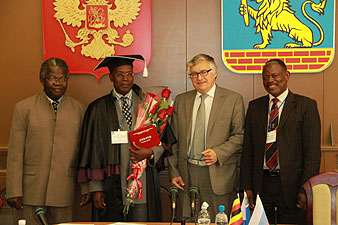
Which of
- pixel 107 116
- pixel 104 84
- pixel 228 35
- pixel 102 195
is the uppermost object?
pixel 228 35

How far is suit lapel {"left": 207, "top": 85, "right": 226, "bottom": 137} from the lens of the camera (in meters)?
3.54

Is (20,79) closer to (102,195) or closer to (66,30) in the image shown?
(66,30)

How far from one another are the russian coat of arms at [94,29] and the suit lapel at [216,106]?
3.51 ft

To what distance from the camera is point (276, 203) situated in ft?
11.2

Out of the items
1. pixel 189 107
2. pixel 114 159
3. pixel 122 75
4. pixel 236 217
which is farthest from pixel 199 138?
pixel 236 217

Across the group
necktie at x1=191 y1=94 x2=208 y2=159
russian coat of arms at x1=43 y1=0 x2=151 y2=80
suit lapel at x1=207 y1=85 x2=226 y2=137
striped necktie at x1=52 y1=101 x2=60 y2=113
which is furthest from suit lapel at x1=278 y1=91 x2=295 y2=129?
striped necktie at x1=52 y1=101 x2=60 y2=113

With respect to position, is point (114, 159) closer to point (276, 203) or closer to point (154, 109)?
point (154, 109)

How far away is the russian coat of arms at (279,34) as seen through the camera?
13.9 ft

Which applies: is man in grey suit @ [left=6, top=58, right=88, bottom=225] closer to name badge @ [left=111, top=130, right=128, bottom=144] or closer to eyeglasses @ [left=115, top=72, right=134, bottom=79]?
name badge @ [left=111, top=130, right=128, bottom=144]

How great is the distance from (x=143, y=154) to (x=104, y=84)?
→ 130cm

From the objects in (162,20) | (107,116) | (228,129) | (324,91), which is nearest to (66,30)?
(162,20)

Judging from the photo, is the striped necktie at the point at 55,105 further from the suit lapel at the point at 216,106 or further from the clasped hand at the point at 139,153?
the suit lapel at the point at 216,106

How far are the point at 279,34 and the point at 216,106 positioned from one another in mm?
1234

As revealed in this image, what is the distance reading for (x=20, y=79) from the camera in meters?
4.51
